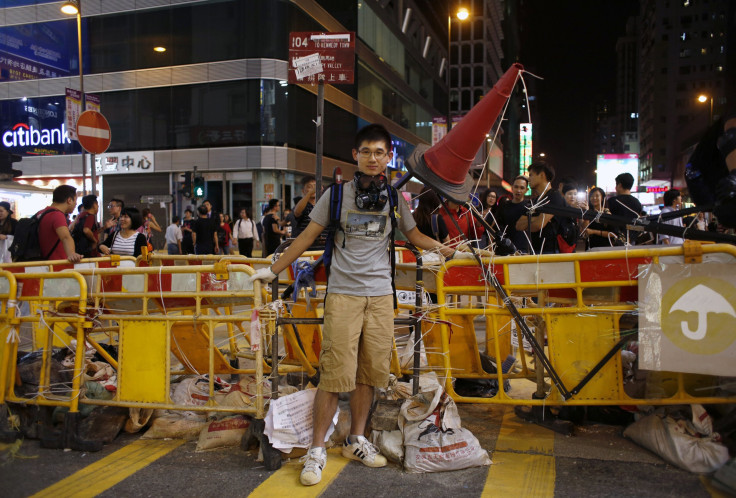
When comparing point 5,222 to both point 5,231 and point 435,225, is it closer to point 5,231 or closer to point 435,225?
point 5,231

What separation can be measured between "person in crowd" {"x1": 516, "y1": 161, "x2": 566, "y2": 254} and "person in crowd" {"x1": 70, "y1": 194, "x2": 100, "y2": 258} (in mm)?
6383

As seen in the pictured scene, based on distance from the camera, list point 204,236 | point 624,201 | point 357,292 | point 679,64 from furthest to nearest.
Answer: point 679,64 < point 204,236 < point 624,201 < point 357,292

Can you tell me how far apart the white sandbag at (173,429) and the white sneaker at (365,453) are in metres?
1.26

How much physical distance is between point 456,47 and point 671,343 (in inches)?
3298

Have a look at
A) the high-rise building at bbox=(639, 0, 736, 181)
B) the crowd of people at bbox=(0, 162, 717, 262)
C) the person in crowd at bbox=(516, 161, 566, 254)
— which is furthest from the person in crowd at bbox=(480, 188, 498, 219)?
the high-rise building at bbox=(639, 0, 736, 181)

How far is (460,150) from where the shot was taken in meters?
3.81

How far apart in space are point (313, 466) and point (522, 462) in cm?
138

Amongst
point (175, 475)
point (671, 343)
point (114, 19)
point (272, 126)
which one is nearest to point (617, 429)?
point (671, 343)

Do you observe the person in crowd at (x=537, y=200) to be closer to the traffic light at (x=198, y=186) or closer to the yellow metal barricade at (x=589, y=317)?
the yellow metal barricade at (x=589, y=317)

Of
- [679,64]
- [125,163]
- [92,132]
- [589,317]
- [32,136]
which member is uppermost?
[679,64]

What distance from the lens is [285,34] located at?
2770 centimetres

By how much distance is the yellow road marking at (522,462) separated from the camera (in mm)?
3381

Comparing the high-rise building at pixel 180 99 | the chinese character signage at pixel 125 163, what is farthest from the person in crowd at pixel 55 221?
the chinese character signage at pixel 125 163

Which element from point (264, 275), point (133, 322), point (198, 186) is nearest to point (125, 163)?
point (198, 186)
